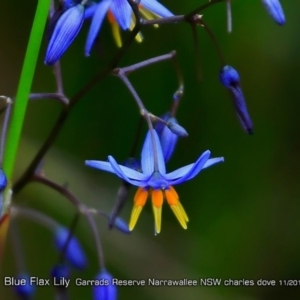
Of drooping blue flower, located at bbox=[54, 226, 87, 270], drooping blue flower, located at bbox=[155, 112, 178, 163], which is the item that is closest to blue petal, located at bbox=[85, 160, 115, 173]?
drooping blue flower, located at bbox=[155, 112, 178, 163]

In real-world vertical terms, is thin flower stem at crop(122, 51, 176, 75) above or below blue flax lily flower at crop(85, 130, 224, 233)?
above

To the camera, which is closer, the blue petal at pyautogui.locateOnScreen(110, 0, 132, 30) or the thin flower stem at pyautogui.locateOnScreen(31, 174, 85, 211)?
the blue petal at pyautogui.locateOnScreen(110, 0, 132, 30)

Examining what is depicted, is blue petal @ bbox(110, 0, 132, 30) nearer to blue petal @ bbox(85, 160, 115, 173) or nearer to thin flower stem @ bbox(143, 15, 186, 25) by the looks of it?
thin flower stem @ bbox(143, 15, 186, 25)

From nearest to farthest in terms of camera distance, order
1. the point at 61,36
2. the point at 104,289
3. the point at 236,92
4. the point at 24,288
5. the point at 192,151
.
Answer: the point at 61,36
the point at 236,92
the point at 104,289
the point at 24,288
the point at 192,151

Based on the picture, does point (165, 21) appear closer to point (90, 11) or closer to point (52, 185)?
point (90, 11)

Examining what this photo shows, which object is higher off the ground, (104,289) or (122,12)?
(122,12)

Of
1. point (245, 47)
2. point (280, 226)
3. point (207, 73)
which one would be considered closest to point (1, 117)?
point (207, 73)

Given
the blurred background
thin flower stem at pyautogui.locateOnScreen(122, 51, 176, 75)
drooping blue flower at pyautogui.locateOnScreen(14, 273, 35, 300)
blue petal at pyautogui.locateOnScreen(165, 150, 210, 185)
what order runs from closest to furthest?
blue petal at pyautogui.locateOnScreen(165, 150, 210, 185), thin flower stem at pyautogui.locateOnScreen(122, 51, 176, 75), drooping blue flower at pyautogui.locateOnScreen(14, 273, 35, 300), the blurred background

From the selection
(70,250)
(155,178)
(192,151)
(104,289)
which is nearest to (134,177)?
(155,178)
